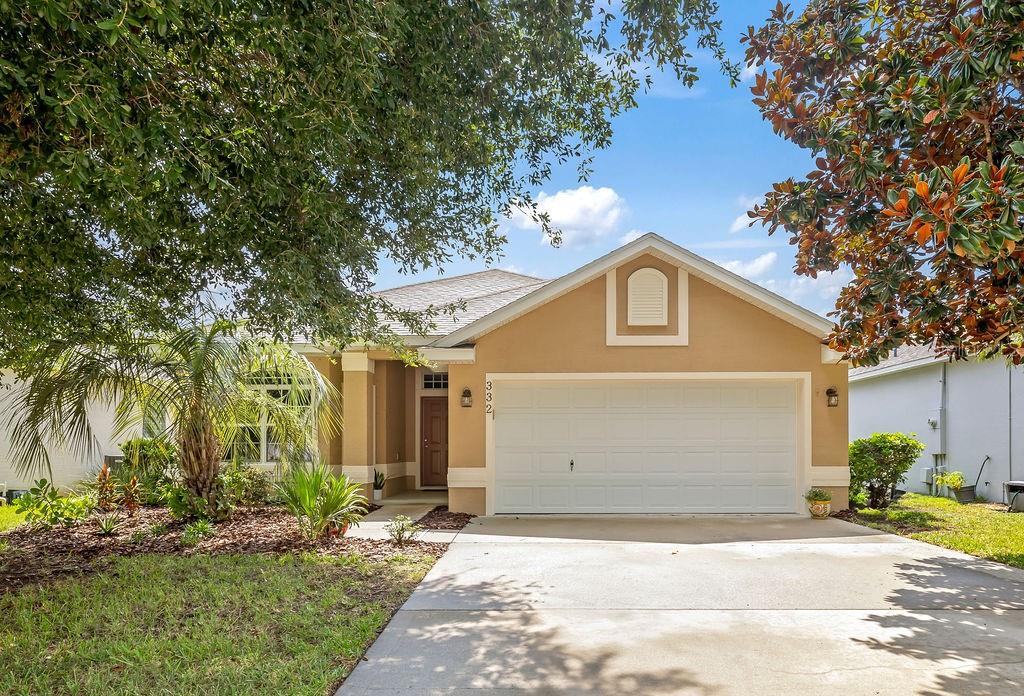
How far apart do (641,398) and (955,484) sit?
8334 mm

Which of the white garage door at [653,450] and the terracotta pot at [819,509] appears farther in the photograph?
the white garage door at [653,450]

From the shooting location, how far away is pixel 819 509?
11648 mm

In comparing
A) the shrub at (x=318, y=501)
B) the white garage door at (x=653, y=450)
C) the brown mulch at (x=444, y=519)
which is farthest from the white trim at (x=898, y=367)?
the shrub at (x=318, y=501)

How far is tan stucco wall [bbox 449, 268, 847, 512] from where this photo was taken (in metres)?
12.0

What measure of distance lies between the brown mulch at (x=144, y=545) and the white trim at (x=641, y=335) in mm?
4533

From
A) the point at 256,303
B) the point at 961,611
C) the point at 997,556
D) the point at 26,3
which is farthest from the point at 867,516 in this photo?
the point at 26,3

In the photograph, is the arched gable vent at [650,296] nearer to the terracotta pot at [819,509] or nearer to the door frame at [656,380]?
the door frame at [656,380]

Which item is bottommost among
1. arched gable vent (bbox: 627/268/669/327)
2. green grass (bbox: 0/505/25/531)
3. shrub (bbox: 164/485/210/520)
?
green grass (bbox: 0/505/25/531)

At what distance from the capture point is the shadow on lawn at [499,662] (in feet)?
16.0

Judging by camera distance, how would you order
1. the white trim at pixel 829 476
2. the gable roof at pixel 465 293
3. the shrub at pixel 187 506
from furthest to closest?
the gable roof at pixel 465 293 → the white trim at pixel 829 476 → the shrub at pixel 187 506

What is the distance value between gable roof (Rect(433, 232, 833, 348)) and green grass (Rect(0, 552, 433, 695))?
4.60m

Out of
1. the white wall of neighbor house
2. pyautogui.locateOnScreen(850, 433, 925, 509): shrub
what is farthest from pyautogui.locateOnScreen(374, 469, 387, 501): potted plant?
pyautogui.locateOnScreen(850, 433, 925, 509): shrub

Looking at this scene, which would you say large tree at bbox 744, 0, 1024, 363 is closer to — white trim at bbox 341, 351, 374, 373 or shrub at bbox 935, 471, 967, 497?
white trim at bbox 341, 351, 374, 373

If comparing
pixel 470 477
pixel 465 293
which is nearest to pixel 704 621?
pixel 470 477
